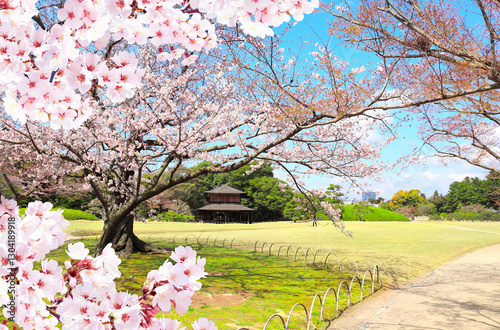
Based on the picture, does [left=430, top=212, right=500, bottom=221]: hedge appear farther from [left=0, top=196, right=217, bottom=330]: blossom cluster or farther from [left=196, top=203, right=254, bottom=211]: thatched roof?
[left=0, top=196, right=217, bottom=330]: blossom cluster

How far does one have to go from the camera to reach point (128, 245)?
1348cm

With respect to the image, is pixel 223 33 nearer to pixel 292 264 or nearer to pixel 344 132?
pixel 344 132

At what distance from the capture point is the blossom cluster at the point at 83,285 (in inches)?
67.5

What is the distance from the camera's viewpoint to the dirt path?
259 inches

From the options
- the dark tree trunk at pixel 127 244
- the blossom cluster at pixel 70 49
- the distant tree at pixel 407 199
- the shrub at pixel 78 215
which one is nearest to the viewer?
the blossom cluster at pixel 70 49

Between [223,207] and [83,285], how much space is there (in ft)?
122

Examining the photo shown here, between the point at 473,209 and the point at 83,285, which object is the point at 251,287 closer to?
the point at 83,285

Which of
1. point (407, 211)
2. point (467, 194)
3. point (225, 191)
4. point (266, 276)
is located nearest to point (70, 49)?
point (266, 276)

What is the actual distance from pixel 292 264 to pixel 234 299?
518 cm

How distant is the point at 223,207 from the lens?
38.6 metres

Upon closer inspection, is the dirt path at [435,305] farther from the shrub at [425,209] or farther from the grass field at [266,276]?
the shrub at [425,209]

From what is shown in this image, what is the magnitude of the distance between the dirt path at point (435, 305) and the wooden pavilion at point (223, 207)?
93.7ft

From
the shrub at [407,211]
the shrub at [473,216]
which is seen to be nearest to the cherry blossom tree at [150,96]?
the shrub at [473,216]

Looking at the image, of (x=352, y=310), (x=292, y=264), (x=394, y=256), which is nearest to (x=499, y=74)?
(x=352, y=310)
